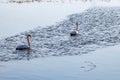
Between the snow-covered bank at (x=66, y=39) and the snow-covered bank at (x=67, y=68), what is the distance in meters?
0.97

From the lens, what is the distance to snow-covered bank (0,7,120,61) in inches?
687

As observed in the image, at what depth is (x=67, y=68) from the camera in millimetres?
14477

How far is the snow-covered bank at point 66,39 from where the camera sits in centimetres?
1745

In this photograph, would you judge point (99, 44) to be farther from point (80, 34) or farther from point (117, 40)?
point (80, 34)

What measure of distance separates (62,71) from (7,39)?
763 centimetres

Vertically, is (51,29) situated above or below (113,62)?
above

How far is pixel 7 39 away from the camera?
68.2 ft

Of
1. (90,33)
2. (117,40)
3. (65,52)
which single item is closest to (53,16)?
(90,33)

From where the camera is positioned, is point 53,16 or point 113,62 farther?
point 53,16

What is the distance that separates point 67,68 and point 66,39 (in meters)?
6.56

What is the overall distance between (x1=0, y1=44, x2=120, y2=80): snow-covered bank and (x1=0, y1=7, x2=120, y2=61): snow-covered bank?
3.19 feet

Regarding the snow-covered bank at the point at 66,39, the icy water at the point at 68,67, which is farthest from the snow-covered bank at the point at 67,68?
the snow-covered bank at the point at 66,39

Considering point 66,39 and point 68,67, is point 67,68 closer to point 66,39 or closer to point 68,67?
point 68,67

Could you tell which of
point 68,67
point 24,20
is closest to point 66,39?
point 68,67
